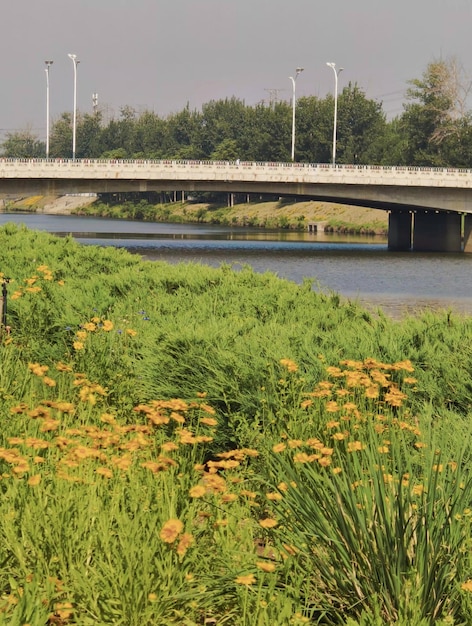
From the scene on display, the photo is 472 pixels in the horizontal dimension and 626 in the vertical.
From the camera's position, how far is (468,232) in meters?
71.1

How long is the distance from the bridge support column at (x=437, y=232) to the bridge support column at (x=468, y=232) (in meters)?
0.44

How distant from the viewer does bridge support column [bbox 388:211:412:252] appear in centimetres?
7475

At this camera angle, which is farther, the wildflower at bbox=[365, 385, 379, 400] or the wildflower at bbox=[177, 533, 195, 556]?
the wildflower at bbox=[365, 385, 379, 400]

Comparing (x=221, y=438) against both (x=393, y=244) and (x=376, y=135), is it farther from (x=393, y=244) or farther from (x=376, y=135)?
(x=376, y=135)

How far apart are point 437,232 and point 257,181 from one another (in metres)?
16.2

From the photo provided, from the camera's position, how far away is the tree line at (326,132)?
4188 inches

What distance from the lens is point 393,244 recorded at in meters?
74.9

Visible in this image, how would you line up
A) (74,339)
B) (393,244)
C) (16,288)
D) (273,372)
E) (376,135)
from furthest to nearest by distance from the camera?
1. (376,135)
2. (393,244)
3. (16,288)
4. (74,339)
5. (273,372)

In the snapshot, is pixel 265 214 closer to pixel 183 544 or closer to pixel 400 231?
pixel 400 231

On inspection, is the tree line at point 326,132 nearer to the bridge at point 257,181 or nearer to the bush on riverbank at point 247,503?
the bridge at point 257,181

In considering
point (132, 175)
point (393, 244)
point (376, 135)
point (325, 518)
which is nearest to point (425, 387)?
point (325, 518)

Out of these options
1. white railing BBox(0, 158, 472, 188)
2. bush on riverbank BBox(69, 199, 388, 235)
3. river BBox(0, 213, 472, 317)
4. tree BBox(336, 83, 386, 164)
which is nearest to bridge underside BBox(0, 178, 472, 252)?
white railing BBox(0, 158, 472, 188)

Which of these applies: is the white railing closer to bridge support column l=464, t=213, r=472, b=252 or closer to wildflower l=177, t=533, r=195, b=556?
bridge support column l=464, t=213, r=472, b=252

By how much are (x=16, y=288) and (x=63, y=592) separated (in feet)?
33.3
